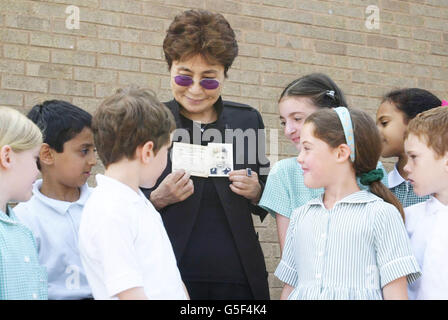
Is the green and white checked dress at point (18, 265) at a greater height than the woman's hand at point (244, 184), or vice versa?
the woman's hand at point (244, 184)

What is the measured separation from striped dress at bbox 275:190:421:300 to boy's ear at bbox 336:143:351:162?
18cm

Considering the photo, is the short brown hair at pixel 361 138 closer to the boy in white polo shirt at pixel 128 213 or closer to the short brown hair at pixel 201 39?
the short brown hair at pixel 201 39

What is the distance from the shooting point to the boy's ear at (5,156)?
9.50 feet

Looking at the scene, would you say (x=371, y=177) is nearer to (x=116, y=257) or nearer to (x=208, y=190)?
(x=208, y=190)

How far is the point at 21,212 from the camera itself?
10.8 ft

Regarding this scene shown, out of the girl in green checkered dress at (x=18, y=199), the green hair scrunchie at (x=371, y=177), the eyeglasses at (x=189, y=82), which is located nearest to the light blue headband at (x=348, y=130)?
the green hair scrunchie at (x=371, y=177)

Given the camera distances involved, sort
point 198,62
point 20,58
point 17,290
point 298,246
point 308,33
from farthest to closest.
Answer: point 308,33 → point 20,58 → point 198,62 → point 298,246 → point 17,290

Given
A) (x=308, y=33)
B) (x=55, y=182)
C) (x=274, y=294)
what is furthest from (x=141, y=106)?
(x=308, y=33)

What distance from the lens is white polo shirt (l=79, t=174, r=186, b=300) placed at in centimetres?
247

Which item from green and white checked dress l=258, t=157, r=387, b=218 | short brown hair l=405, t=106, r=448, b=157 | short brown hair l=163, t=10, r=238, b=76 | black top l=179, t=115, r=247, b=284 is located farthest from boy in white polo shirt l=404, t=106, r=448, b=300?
short brown hair l=163, t=10, r=238, b=76

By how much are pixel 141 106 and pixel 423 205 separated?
5.10 ft

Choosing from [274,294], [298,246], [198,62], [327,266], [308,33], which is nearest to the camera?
[327,266]

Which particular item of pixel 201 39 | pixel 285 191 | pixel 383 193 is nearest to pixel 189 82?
pixel 201 39

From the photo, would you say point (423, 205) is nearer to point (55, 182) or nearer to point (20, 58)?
point (55, 182)
